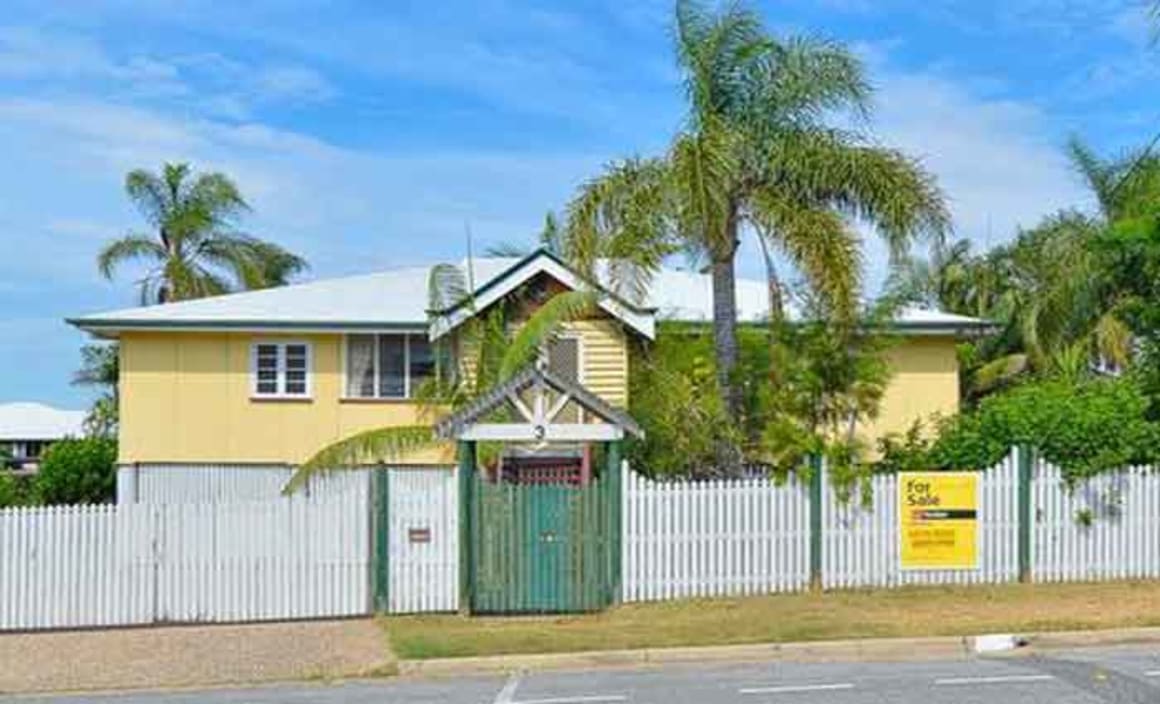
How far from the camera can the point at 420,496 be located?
16859 millimetres

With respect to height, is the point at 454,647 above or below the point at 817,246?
below

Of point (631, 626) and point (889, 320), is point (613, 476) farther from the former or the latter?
point (889, 320)

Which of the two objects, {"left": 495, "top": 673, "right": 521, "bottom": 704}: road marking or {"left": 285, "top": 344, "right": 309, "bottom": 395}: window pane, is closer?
{"left": 495, "top": 673, "right": 521, "bottom": 704}: road marking

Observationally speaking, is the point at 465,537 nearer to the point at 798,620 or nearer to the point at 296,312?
the point at 798,620

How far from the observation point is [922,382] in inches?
1028

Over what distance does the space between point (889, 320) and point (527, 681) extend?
1112 cm

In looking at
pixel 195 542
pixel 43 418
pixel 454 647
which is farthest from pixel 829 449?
pixel 43 418

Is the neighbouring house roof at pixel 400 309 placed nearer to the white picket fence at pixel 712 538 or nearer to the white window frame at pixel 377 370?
the white window frame at pixel 377 370

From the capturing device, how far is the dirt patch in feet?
43.1

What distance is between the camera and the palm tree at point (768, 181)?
747 inches

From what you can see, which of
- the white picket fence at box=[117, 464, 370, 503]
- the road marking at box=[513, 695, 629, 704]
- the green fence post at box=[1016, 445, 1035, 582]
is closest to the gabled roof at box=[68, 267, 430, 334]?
the white picket fence at box=[117, 464, 370, 503]

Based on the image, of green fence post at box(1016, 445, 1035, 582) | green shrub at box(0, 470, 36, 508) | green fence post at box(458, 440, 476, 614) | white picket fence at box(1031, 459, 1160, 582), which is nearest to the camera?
green fence post at box(458, 440, 476, 614)

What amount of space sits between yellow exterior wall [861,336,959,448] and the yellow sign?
7417 mm

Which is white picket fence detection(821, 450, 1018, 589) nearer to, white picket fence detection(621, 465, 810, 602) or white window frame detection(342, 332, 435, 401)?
white picket fence detection(621, 465, 810, 602)
